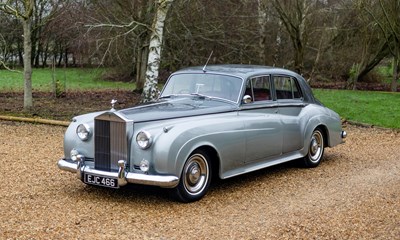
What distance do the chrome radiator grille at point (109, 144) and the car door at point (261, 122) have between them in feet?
5.64

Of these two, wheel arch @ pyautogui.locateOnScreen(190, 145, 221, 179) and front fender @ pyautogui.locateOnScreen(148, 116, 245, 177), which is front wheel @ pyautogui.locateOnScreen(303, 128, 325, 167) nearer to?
front fender @ pyautogui.locateOnScreen(148, 116, 245, 177)

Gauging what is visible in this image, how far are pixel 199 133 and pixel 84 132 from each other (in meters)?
1.40

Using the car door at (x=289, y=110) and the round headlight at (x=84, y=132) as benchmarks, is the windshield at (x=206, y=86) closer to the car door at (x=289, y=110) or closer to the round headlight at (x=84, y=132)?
the car door at (x=289, y=110)

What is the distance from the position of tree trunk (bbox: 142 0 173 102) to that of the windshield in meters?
5.73

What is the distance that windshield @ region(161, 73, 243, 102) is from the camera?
22.6ft

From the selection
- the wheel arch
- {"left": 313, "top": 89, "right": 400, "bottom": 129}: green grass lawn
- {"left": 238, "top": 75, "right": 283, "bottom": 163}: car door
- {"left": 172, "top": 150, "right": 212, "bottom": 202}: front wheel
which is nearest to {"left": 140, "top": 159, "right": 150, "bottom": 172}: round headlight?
{"left": 172, "top": 150, "right": 212, "bottom": 202}: front wheel

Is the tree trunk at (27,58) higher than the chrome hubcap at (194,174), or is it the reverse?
the tree trunk at (27,58)

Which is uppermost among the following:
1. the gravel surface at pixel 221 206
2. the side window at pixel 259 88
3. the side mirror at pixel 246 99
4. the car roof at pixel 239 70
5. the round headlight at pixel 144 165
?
the car roof at pixel 239 70

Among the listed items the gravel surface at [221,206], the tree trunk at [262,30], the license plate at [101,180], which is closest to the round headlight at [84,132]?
the license plate at [101,180]

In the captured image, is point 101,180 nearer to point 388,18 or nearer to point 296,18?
point 296,18

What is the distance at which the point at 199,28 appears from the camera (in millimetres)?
17891

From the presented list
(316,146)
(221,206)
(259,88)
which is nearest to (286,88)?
(259,88)

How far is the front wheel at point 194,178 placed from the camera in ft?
18.9

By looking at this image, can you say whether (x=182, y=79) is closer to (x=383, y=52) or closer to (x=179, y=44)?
(x=179, y=44)
